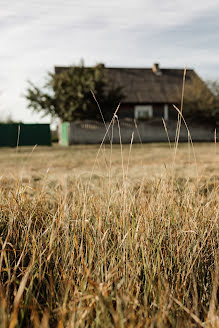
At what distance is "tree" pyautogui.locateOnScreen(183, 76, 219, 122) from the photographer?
68.7 feet

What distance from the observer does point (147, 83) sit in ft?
86.6

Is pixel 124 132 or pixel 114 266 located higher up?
pixel 124 132

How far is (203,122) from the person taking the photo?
21578mm

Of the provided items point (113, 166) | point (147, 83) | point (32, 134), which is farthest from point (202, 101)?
point (113, 166)

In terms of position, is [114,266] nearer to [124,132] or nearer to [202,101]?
[124,132]

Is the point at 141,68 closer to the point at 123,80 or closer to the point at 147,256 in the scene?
the point at 123,80

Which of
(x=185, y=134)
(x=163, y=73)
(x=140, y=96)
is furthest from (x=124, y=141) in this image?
(x=163, y=73)

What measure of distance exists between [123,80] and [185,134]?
27.0ft

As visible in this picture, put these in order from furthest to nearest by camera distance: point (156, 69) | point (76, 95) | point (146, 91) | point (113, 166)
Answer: point (156, 69) → point (146, 91) → point (76, 95) → point (113, 166)

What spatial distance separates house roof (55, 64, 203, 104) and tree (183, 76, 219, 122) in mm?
2787

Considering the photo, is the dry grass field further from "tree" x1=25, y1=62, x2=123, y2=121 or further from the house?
the house

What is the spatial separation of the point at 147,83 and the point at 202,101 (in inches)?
253

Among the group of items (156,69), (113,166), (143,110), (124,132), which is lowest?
(113,166)

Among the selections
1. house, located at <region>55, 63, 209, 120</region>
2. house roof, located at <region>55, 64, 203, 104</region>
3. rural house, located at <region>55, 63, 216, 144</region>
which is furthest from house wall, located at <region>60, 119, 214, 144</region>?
house roof, located at <region>55, 64, 203, 104</region>
